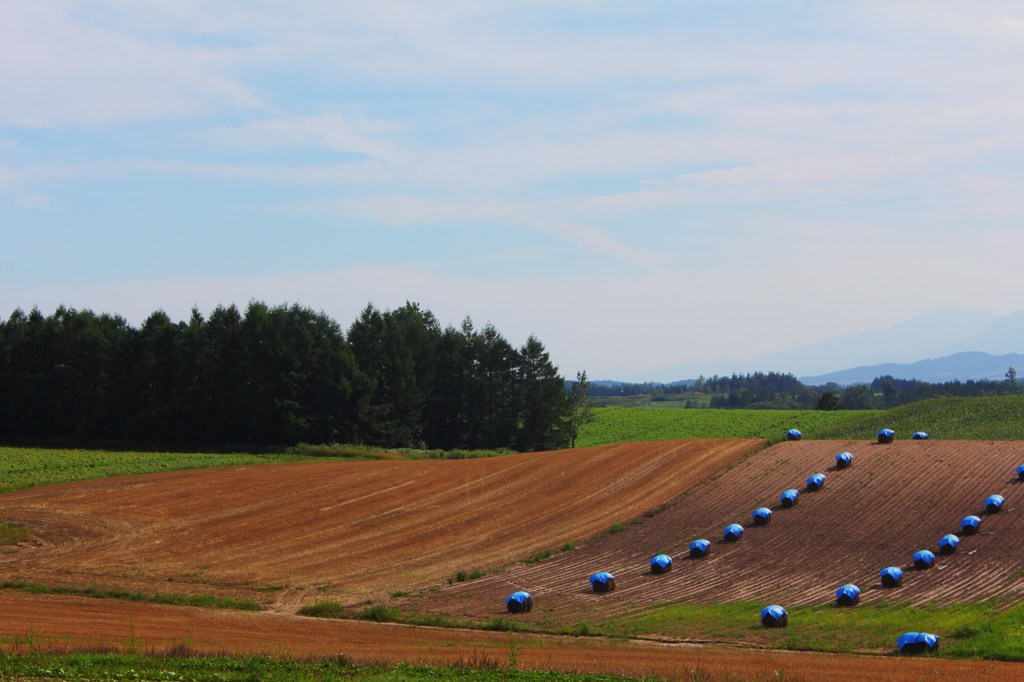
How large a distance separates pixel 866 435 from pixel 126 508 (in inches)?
1634

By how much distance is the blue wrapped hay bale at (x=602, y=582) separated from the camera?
34688mm

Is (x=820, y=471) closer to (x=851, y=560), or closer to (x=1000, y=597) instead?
(x=851, y=560)

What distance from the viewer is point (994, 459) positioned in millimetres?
45281

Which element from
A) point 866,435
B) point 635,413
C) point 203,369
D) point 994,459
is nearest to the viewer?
point 994,459

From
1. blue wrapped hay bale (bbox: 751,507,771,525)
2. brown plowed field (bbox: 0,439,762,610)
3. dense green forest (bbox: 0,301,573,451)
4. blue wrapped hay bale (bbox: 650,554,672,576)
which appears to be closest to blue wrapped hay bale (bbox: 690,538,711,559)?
blue wrapped hay bale (bbox: 650,554,672,576)

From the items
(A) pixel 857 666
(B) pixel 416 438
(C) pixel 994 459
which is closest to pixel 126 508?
(A) pixel 857 666

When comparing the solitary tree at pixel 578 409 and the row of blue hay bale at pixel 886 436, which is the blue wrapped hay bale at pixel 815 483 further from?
the solitary tree at pixel 578 409

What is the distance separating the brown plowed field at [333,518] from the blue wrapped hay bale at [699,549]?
5816 millimetres

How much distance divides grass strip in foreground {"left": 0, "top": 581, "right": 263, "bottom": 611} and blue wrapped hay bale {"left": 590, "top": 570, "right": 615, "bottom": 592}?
11245 mm

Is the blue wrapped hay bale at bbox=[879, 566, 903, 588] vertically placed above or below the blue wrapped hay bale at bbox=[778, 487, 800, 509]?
below

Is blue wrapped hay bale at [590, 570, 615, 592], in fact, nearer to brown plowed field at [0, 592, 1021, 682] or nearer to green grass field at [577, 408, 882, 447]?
brown plowed field at [0, 592, 1021, 682]

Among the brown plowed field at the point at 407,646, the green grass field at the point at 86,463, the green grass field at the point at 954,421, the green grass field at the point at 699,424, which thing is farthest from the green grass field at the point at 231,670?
the green grass field at the point at 699,424

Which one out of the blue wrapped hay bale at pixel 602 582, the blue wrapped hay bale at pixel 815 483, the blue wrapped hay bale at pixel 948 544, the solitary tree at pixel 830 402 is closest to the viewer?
the blue wrapped hay bale at pixel 602 582

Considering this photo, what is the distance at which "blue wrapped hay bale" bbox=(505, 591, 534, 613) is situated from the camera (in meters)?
32.3
